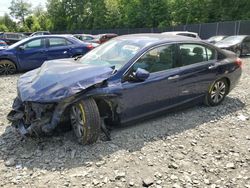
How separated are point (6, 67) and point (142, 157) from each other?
7.27m

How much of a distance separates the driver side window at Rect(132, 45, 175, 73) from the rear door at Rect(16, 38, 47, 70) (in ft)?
20.0

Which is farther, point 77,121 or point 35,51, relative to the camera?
point 35,51

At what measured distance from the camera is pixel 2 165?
3598mm

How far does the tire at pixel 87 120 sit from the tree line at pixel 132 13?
1150 inches

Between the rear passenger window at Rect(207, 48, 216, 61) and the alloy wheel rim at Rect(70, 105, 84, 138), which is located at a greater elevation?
the rear passenger window at Rect(207, 48, 216, 61)

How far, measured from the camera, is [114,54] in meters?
Answer: 4.80

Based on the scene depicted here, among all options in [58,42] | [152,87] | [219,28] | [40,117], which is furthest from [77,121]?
[219,28]

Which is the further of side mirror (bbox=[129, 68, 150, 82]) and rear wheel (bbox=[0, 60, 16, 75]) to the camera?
rear wheel (bbox=[0, 60, 16, 75])

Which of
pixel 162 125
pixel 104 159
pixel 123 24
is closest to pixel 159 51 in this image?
pixel 162 125

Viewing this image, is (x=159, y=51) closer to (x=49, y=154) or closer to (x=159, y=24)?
(x=49, y=154)

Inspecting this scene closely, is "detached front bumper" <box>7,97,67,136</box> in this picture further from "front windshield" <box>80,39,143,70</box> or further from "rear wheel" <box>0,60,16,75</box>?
"rear wheel" <box>0,60,16,75</box>

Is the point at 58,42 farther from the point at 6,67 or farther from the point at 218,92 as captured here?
the point at 218,92

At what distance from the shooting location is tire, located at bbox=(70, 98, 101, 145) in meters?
3.85

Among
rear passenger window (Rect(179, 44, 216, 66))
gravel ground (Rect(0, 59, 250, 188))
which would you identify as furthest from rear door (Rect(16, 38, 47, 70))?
rear passenger window (Rect(179, 44, 216, 66))
